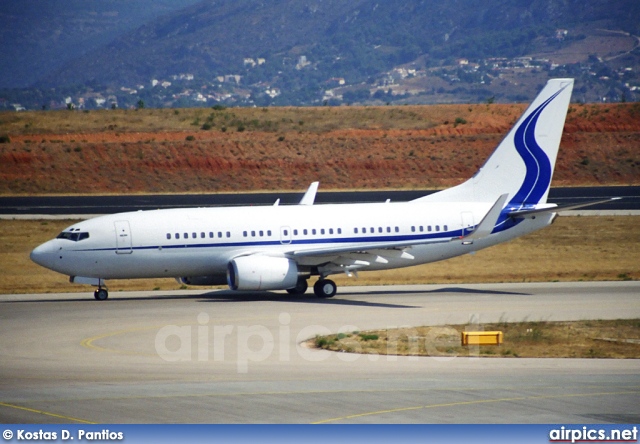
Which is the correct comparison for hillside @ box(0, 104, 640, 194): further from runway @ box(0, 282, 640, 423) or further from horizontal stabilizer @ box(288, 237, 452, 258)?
runway @ box(0, 282, 640, 423)

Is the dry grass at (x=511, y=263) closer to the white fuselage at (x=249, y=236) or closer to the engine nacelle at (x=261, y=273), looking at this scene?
the white fuselage at (x=249, y=236)

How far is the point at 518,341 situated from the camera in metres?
31.3

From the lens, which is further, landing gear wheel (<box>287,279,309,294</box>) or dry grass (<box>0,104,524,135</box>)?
dry grass (<box>0,104,524,135</box>)

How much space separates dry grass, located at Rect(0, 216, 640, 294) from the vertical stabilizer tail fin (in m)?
5.48

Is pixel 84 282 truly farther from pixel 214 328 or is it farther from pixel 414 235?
pixel 414 235

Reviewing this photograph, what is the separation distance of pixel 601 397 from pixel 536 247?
1413 inches

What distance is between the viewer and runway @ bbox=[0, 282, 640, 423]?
21828 mm

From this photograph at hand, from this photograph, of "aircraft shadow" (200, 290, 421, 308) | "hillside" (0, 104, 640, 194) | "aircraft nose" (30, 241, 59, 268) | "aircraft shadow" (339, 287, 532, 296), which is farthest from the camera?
"hillside" (0, 104, 640, 194)

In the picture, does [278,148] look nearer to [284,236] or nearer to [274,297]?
[274,297]

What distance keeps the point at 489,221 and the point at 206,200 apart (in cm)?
4808

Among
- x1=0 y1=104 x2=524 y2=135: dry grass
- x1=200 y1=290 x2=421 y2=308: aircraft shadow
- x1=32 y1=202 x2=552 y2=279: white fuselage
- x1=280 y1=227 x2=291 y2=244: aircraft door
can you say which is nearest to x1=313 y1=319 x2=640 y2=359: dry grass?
x1=200 y1=290 x2=421 y2=308: aircraft shadow

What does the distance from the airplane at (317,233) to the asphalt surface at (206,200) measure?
3176cm

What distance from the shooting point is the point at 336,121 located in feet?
436

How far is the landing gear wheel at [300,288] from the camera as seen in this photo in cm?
4338
